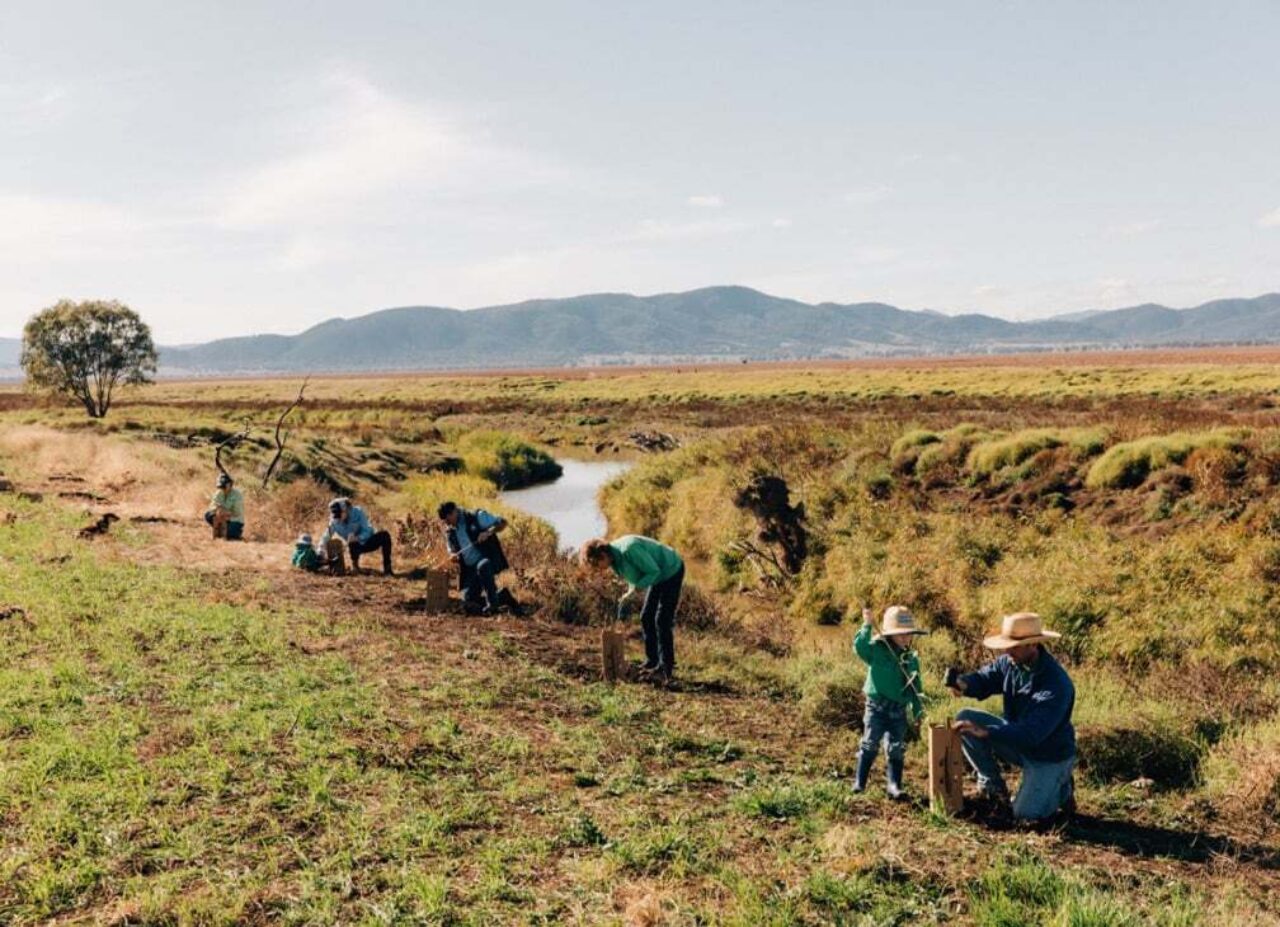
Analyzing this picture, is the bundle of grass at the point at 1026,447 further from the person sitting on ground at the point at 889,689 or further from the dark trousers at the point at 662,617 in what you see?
the person sitting on ground at the point at 889,689

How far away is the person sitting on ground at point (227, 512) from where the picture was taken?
19.3 metres

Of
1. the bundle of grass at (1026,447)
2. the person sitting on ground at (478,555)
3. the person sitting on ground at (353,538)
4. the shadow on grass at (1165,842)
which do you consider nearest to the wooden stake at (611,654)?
the person sitting on ground at (478,555)

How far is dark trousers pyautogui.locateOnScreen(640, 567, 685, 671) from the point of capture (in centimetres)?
1148

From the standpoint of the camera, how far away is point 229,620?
12656mm

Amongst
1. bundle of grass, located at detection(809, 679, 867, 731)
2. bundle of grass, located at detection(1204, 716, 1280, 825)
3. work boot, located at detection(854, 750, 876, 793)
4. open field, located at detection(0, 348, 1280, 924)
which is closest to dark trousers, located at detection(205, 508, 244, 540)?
open field, located at detection(0, 348, 1280, 924)

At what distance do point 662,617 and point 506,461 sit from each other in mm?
32967

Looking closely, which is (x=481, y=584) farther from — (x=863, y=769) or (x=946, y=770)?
(x=946, y=770)

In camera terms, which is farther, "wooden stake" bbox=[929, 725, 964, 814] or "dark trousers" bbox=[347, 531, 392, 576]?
"dark trousers" bbox=[347, 531, 392, 576]

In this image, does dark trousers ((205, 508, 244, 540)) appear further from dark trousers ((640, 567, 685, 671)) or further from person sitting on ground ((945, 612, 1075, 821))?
person sitting on ground ((945, 612, 1075, 821))

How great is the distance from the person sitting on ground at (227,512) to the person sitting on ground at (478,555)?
739 cm

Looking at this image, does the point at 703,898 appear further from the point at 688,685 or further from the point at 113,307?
the point at 113,307

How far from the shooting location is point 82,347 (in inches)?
2101

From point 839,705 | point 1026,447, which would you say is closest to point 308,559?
point 839,705

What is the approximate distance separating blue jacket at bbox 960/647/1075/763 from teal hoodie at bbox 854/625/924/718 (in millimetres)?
442
